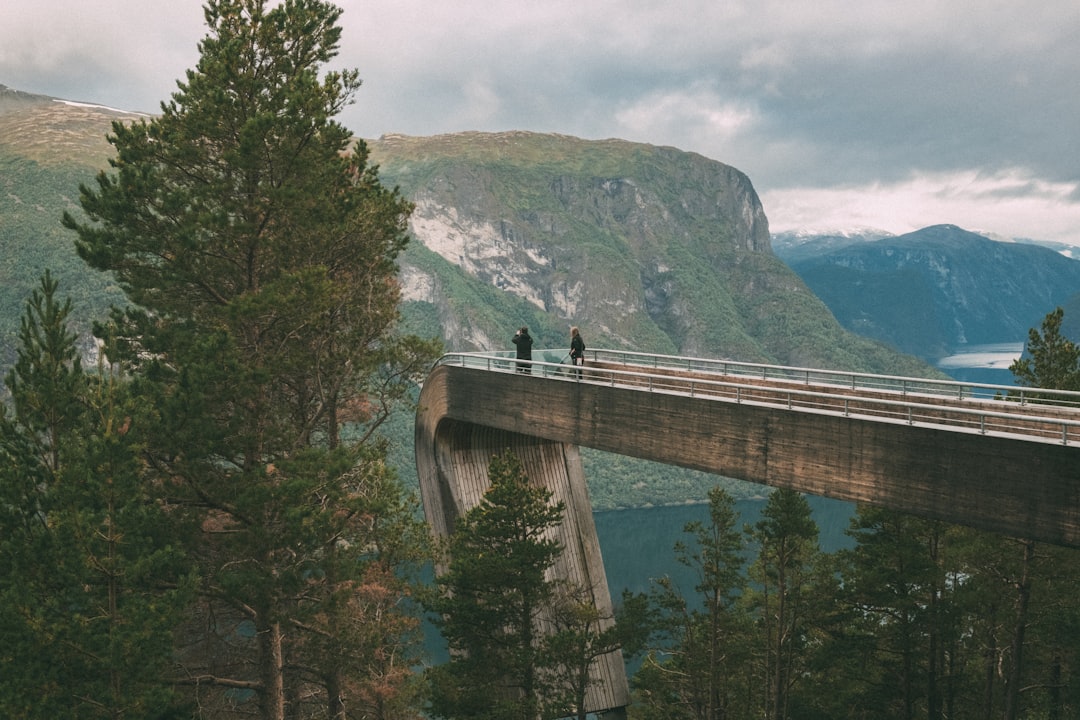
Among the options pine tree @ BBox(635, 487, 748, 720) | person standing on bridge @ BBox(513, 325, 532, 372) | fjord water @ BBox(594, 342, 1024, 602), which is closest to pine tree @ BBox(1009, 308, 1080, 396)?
pine tree @ BBox(635, 487, 748, 720)

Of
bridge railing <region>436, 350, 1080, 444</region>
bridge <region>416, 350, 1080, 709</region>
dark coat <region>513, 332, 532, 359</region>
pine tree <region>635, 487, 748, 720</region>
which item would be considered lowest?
pine tree <region>635, 487, 748, 720</region>

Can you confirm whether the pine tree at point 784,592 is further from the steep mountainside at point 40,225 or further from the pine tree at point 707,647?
the steep mountainside at point 40,225

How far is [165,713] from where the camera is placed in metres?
12.6

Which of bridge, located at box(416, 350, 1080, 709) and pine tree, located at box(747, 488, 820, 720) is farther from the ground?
bridge, located at box(416, 350, 1080, 709)

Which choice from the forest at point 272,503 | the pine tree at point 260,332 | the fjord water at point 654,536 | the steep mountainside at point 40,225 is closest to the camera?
the forest at point 272,503

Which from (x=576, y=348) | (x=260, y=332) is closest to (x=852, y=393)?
(x=576, y=348)

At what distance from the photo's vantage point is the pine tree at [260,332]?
530 inches

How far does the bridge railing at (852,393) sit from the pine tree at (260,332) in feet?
15.8

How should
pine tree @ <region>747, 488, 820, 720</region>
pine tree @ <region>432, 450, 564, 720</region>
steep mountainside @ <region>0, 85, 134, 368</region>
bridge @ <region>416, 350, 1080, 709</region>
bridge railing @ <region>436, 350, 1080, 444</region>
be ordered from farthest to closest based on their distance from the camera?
1. steep mountainside @ <region>0, 85, 134, 368</region>
2. pine tree @ <region>747, 488, 820, 720</region>
3. pine tree @ <region>432, 450, 564, 720</region>
4. bridge railing @ <region>436, 350, 1080, 444</region>
5. bridge @ <region>416, 350, 1080, 709</region>

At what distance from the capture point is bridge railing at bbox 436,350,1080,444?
40.4 feet

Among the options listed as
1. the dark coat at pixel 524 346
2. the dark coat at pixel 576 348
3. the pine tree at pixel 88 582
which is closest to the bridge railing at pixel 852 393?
the dark coat at pixel 524 346

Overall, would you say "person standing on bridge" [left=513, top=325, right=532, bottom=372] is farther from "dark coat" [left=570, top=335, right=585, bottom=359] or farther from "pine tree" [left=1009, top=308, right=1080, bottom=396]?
"pine tree" [left=1009, top=308, right=1080, bottom=396]

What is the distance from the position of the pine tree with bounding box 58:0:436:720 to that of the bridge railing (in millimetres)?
4814

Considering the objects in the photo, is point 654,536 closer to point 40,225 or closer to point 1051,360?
point 1051,360
